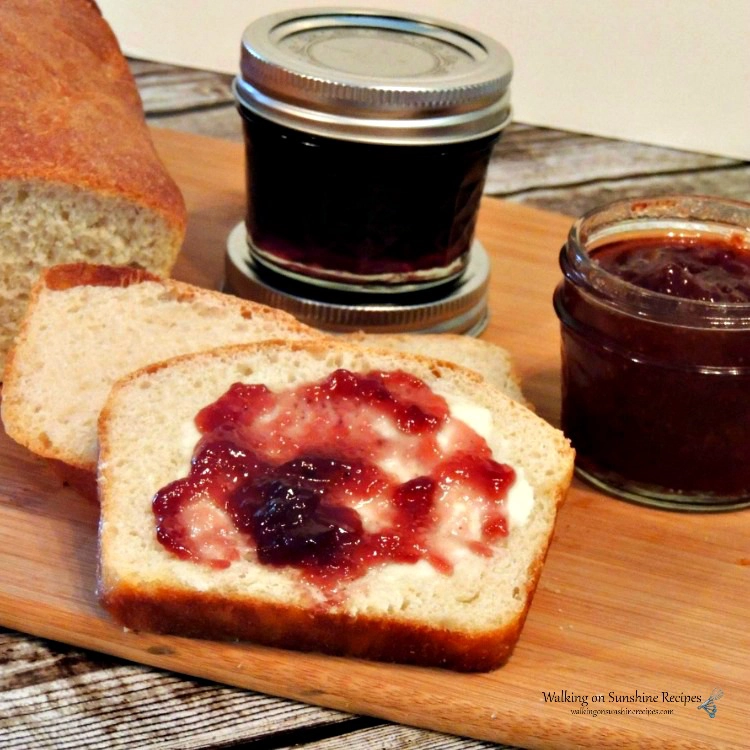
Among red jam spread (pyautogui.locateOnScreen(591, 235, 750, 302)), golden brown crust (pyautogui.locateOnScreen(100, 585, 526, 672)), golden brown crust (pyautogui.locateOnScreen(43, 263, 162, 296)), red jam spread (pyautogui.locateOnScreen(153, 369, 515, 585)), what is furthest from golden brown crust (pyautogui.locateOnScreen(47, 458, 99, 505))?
red jam spread (pyautogui.locateOnScreen(591, 235, 750, 302))

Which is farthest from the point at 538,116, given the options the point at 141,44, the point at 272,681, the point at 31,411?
the point at 272,681

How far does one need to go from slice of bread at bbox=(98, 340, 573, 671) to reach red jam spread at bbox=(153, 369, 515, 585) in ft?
0.09

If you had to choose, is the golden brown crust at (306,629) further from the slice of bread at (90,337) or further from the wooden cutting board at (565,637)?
the slice of bread at (90,337)

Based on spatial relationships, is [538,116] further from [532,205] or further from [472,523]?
[472,523]

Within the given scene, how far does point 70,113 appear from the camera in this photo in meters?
3.03

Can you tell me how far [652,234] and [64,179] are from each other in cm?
155

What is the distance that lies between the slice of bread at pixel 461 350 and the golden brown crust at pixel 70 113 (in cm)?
65

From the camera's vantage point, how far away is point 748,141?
5.80 meters

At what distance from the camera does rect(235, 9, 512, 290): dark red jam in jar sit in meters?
2.84

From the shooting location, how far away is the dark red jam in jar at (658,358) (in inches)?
96.3

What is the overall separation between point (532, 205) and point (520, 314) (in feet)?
4.53

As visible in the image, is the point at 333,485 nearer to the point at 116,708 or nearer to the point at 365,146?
the point at 116,708

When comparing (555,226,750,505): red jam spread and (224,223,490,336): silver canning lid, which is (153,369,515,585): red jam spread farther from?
(224,223,490,336): silver canning lid

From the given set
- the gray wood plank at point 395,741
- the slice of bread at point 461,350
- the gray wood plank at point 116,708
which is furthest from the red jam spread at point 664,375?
the gray wood plank at point 116,708
